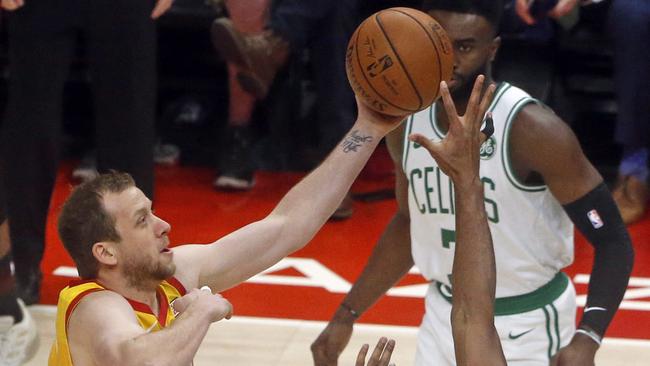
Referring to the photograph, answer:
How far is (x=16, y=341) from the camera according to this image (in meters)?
4.57

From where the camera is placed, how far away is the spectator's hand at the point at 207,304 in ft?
9.16

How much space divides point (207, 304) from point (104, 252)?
A: 30 cm

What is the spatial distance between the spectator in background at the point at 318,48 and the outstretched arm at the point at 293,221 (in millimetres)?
3003

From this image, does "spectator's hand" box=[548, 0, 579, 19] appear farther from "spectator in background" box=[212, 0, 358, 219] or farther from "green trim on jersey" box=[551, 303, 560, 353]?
"green trim on jersey" box=[551, 303, 560, 353]

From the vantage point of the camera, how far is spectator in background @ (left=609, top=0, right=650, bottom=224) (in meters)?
6.29

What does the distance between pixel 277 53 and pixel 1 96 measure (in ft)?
6.49

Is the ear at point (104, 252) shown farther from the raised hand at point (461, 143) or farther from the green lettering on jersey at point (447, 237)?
the green lettering on jersey at point (447, 237)

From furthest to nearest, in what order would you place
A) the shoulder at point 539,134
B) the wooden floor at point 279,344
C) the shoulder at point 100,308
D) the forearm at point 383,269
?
1. the wooden floor at point 279,344
2. the forearm at point 383,269
3. the shoulder at point 539,134
4. the shoulder at point 100,308

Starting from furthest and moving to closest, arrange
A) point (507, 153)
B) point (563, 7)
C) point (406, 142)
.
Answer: point (563, 7) → point (406, 142) → point (507, 153)

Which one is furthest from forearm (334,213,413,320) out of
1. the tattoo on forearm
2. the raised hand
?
the raised hand

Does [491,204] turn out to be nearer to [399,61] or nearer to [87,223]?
[399,61]

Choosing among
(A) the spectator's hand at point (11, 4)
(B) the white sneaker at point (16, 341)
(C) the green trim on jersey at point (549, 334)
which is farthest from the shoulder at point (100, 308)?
(A) the spectator's hand at point (11, 4)

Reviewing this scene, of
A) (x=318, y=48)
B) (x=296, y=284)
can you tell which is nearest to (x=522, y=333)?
(x=296, y=284)

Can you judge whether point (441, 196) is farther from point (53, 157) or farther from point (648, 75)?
point (648, 75)
